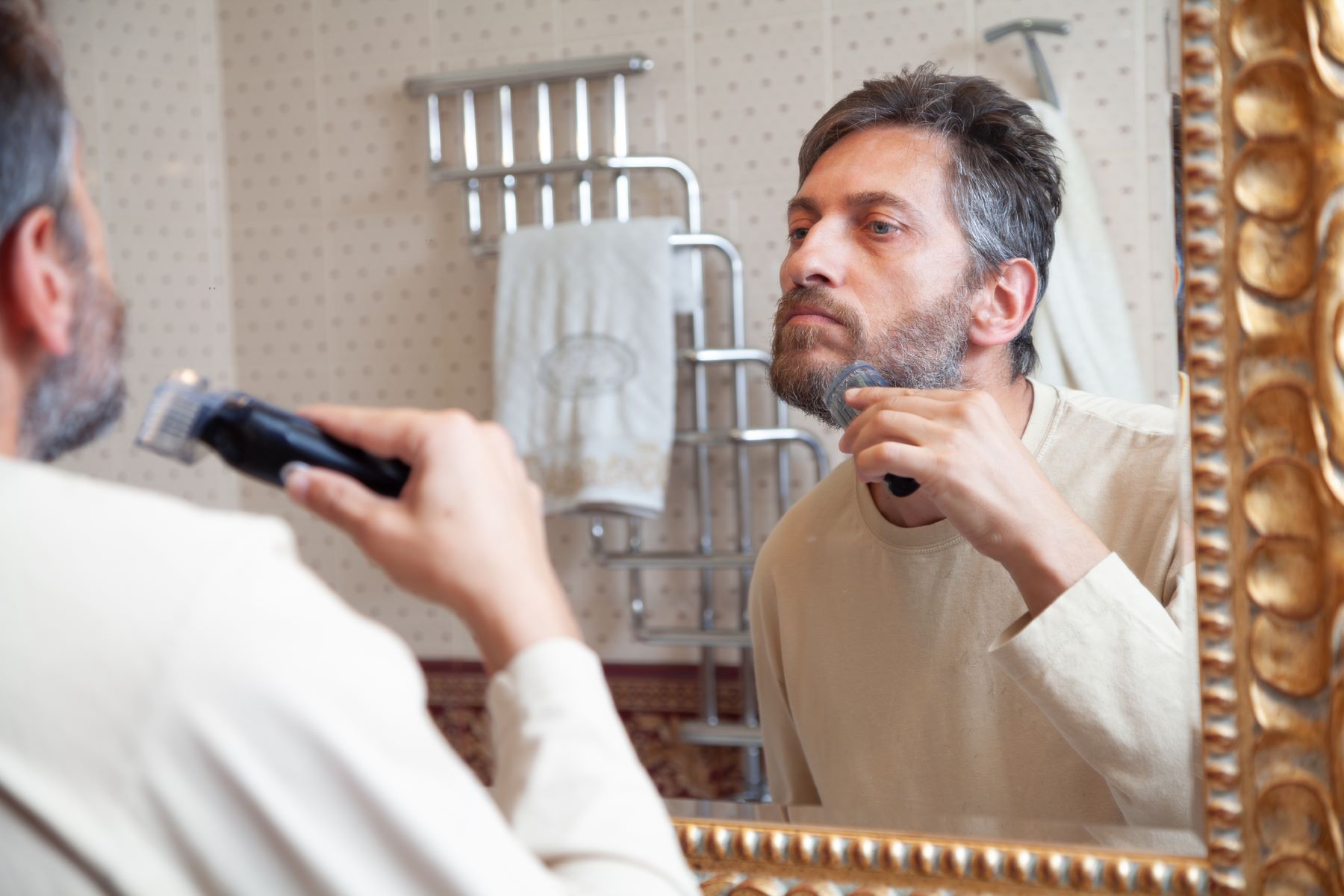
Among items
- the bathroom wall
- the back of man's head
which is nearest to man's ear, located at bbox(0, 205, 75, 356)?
the back of man's head

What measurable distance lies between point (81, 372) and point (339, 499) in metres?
0.12

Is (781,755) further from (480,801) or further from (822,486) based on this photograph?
(480,801)

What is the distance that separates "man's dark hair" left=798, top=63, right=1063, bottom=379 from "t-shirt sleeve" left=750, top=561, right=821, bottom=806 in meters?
0.20

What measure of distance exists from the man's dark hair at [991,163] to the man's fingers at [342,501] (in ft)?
1.19

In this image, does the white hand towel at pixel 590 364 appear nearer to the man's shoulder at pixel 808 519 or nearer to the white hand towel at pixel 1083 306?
the man's shoulder at pixel 808 519

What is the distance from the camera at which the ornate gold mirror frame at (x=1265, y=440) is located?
58 cm

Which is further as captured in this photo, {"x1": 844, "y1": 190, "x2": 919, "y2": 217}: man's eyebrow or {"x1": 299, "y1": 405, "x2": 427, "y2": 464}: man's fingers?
{"x1": 844, "y1": 190, "x2": 919, "y2": 217}: man's eyebrow

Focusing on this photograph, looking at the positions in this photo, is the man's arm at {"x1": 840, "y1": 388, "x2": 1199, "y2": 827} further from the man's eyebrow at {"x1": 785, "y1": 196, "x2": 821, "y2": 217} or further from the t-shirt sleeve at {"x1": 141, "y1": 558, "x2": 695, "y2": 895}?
the t-shirt sleeve at {"x1": 141, "y1": 558, "x2": 695, "y2": 895}

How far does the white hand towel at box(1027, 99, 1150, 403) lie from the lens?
635 millimetres

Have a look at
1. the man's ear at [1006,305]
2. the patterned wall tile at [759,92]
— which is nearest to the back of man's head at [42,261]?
the patterned wall tile at [759,92]

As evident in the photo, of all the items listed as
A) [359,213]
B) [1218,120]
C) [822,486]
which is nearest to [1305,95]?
[1218,120]

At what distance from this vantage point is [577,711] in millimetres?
456

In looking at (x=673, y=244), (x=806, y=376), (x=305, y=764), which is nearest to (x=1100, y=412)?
(x=806, y=376)

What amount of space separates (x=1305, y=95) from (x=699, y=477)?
1.27 feet
